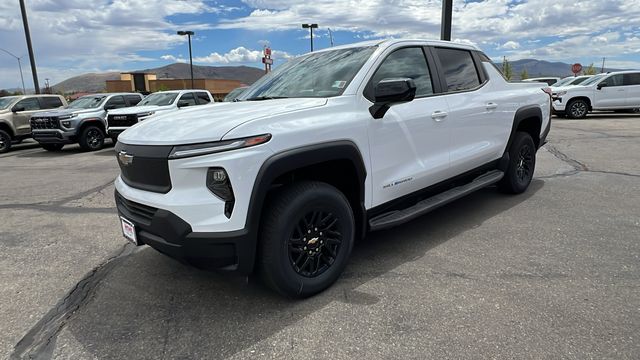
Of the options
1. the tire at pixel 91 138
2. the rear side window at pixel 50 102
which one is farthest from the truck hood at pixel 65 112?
the rear side window at pixel 50 102

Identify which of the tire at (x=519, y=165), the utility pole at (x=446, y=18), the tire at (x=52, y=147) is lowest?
the tire at (x=52, y=147)

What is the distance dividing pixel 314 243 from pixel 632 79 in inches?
737

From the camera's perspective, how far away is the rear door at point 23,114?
1411 centimetres

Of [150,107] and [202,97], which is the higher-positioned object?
[202,97]

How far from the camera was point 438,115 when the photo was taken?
13.3ft

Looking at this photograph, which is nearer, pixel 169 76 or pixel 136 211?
pixel 136 211

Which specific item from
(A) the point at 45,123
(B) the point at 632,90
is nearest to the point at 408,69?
(A) the point at 45,123

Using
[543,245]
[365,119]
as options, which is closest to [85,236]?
[365,119]

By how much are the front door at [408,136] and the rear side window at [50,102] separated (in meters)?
14.9

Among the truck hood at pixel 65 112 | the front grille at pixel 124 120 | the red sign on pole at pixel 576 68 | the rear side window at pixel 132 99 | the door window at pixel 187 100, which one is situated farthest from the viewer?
the red sign on pole at pixel 576 68

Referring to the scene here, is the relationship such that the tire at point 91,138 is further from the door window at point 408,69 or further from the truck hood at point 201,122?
the door window at point 408,69

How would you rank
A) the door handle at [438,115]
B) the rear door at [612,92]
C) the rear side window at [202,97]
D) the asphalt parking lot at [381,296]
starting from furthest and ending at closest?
1. the rear door at [612,92]
2. the rear side window at [202,97]
3. the door handle at [438,115]
4. the asphalt parking lot at [381,296]

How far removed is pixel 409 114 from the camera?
3.73 metres

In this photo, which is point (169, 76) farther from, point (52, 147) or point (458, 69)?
point (458, 69)
